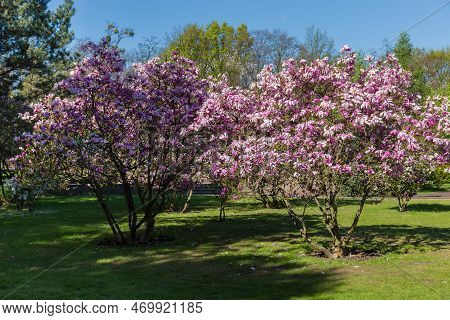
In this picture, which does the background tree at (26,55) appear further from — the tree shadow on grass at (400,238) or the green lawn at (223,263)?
the tree shadow on grass at (400,238)

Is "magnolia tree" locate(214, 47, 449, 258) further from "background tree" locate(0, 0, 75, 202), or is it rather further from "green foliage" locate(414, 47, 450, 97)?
"green foliage" locate(414, 47, 450, 97)

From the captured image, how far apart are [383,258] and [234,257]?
3.78 metres

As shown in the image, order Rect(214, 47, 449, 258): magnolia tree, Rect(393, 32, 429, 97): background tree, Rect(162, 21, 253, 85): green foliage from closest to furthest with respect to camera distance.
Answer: Rect(214, 47, 449, 258): magnolia tree
Rect(393, 32, 429, 97): background tree
Rect(162, 21, 253, 85): green foliage

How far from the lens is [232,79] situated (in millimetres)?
48438

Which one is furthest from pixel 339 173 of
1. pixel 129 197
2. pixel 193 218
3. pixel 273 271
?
pixel 193 218

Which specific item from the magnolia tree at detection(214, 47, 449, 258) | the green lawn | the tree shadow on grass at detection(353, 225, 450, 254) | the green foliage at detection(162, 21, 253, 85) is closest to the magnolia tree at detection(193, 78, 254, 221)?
the magnolia tree at detection(214, 47, 449, 258)

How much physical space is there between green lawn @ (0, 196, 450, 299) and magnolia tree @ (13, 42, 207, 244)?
213 cm

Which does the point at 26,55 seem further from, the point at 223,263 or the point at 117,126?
the point at 223,263

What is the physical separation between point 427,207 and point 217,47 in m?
30.0

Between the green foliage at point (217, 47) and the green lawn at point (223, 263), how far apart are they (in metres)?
29.3

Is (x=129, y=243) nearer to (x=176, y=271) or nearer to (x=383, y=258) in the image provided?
(x=176, y=271)

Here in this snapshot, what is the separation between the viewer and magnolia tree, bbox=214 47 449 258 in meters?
11.5

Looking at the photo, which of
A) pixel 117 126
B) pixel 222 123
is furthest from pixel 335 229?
pixel 117 126

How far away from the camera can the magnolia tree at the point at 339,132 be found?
37.6 feet
